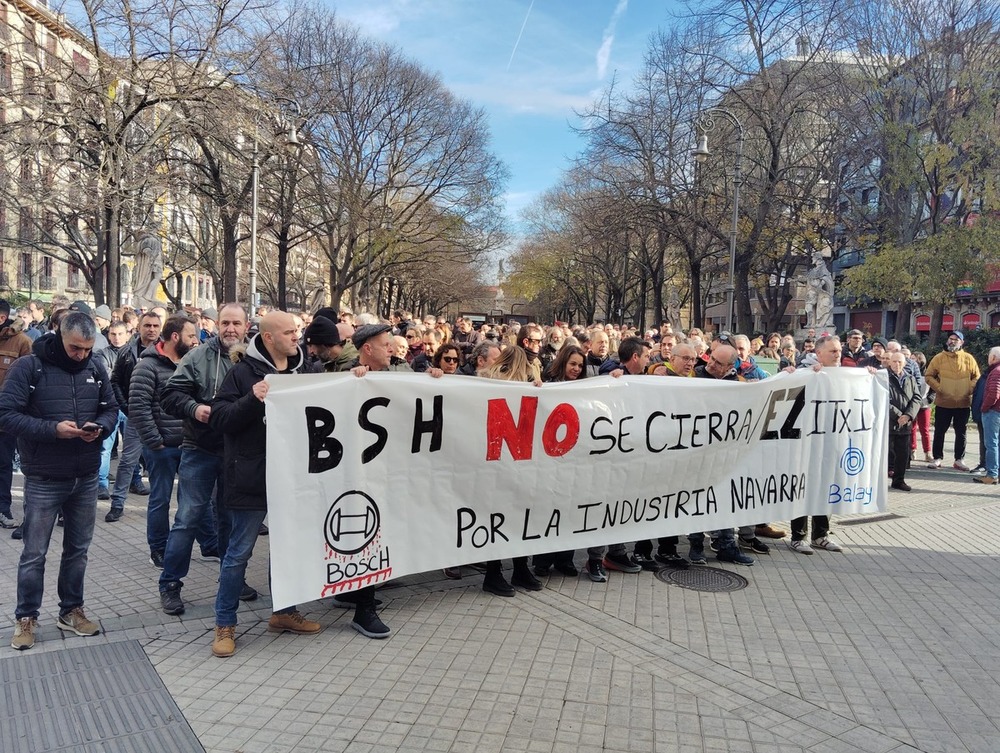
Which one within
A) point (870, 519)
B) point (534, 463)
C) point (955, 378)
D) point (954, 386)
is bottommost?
point (870, 519)

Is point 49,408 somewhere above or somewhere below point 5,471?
above

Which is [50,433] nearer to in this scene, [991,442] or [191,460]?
[191,460]

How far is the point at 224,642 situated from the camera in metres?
4.30

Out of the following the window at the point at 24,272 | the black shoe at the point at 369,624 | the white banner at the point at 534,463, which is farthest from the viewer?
the window at the point at 24,272

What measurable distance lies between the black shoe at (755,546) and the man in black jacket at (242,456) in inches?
170

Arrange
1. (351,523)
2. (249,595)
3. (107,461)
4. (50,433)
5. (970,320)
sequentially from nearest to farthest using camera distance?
(50,433), (351,523), (249,595), (107,461), (970,320)

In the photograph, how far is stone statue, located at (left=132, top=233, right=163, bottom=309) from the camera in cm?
1902

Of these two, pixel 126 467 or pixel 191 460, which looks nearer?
pixel 191 460

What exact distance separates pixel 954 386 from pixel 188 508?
10.4m

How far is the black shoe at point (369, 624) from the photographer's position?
4609mm

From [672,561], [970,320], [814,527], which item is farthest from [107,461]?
[970,320]

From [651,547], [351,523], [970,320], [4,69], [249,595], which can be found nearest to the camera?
[351,523]

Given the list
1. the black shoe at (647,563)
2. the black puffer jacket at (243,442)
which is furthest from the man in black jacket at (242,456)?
the black shoe at (647,563)

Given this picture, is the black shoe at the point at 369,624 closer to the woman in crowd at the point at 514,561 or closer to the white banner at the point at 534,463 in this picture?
the white banner at the point at 534,463
